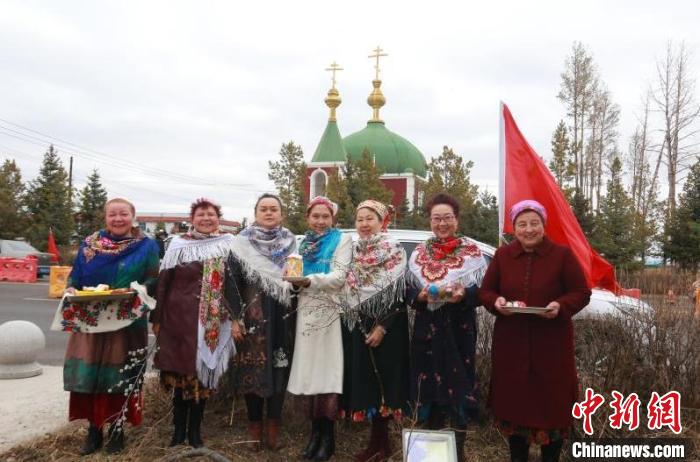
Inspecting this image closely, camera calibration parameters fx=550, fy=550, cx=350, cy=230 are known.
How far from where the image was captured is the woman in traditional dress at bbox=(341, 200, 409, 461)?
363 cm

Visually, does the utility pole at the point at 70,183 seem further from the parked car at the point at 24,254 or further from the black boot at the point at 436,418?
the black boot at the point at 436,418

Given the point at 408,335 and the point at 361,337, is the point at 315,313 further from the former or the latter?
A: the point at 408,335

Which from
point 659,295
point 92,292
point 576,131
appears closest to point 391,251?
point 92,292

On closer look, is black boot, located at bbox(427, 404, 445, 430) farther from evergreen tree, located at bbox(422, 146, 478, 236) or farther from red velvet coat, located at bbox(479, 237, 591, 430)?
evergreen tree, located at bbox(422, 146, 478, 236)

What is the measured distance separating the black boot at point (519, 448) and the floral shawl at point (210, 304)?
194cm

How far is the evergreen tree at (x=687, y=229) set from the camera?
1908 centimetres

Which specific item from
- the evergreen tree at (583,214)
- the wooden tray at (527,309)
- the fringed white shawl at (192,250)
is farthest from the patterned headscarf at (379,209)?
the evergreen tree at (583,214)

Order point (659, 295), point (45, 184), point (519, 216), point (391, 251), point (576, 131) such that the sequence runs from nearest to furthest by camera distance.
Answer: point (519, 216)
point (391, 251)
point (659, 295)
point (576, 131)
point (45, 184)

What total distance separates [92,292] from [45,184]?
106 feet

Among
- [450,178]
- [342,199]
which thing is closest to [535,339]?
[342,199]

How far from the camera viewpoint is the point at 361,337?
371 centimetres

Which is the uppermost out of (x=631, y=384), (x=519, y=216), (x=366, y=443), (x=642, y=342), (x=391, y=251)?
(x=519, y=216)

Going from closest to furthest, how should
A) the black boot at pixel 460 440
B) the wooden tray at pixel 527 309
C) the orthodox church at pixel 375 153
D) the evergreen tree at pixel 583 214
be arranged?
1. the wooden tray at pixel 527 309
2. the black boot at pixel 460 440
3. the evergreen tree at pixel 583 214
4. the orthodox church at pixel 375 153

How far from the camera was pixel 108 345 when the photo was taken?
3811mm
